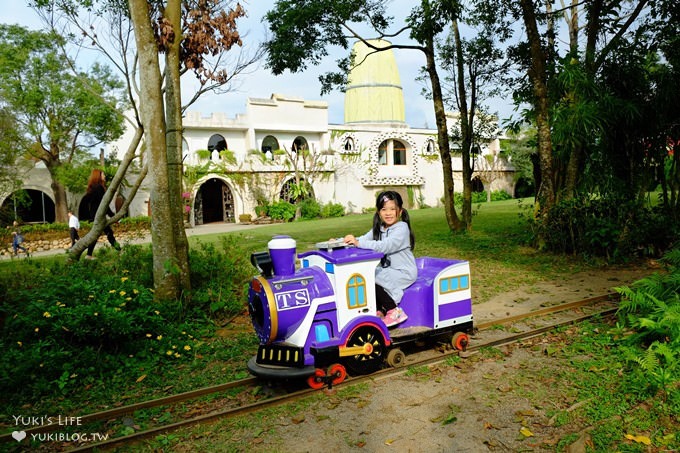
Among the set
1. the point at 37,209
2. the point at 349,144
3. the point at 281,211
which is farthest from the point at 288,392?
the point at 349,144

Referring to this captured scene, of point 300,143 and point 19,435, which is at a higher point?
point 300,143

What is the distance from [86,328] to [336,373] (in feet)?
10.1

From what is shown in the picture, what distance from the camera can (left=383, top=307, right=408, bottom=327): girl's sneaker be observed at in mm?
5207

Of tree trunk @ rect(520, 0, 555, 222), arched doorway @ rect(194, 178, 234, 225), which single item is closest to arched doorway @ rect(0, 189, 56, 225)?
arched doorway @ rect(194, 178, 234, 225)

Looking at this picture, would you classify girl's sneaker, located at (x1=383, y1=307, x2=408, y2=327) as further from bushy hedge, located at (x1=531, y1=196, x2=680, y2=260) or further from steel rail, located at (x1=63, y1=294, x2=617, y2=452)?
bushy hedge, located at (x1=531, y1=196, x2=680, y2=260)

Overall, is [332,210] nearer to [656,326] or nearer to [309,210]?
[309,210]

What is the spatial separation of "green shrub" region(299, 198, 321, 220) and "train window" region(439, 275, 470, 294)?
24.2 m

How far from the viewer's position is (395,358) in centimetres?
520

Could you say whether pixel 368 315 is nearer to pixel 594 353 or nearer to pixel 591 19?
pixel 594 353

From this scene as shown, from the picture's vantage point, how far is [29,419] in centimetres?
446

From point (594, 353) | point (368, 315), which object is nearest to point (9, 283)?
point (368, 315)

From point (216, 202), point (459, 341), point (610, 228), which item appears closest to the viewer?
point (459, 341)

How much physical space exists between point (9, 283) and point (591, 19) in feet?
46.1

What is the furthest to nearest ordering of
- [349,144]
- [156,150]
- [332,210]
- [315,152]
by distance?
[349,144], [315,152], [332,210], [156,150]
